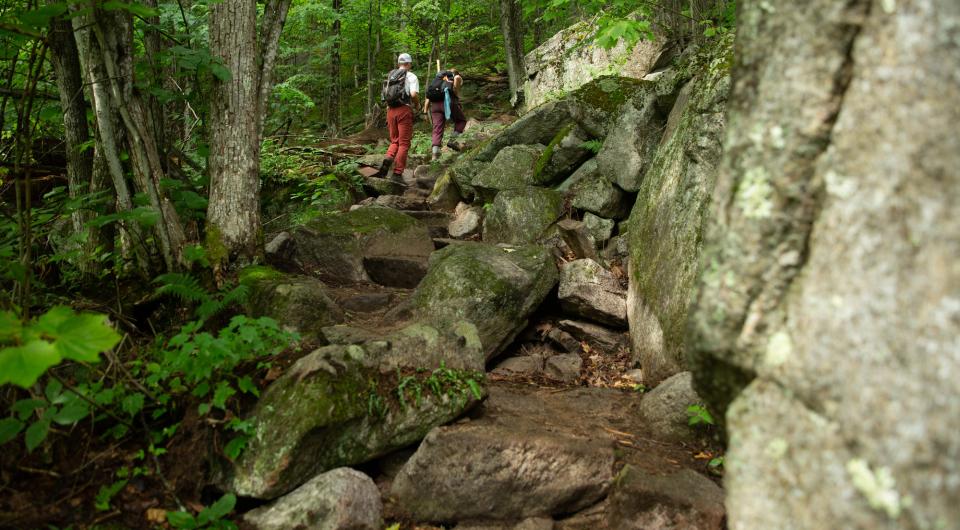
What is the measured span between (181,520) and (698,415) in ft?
11.4

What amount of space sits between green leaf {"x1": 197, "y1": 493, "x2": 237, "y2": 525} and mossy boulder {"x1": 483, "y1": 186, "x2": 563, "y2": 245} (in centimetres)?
609

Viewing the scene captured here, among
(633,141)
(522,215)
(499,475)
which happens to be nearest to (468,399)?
(499,475)

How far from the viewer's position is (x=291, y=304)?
17.7 feet

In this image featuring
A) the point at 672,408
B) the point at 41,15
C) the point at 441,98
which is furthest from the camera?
the point at 441,98

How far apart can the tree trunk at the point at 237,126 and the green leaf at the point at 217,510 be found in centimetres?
330

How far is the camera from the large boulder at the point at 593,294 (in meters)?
6.71

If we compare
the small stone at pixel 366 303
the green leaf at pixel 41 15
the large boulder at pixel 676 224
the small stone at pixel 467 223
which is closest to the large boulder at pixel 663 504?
the large boulder at pixel 676 224

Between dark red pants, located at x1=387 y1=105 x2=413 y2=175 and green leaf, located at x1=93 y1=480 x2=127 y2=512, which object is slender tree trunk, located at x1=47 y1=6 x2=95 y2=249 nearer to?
green leaf, located at x1=93 y1=480 x2=127 y2=512

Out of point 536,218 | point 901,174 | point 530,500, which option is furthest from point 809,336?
point 536,218

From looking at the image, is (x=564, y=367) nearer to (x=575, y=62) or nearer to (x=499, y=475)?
(x=499, y=475)

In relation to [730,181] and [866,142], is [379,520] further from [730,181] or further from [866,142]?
[866,142]

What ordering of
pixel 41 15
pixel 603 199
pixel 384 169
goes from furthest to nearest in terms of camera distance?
1. pixel 384 169
2. pixel 603 199
3. pixel 41 15

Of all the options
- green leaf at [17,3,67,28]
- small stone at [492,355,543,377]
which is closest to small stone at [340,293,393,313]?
small stone at [492,355,543,377]

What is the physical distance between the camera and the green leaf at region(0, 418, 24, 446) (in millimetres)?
2799
